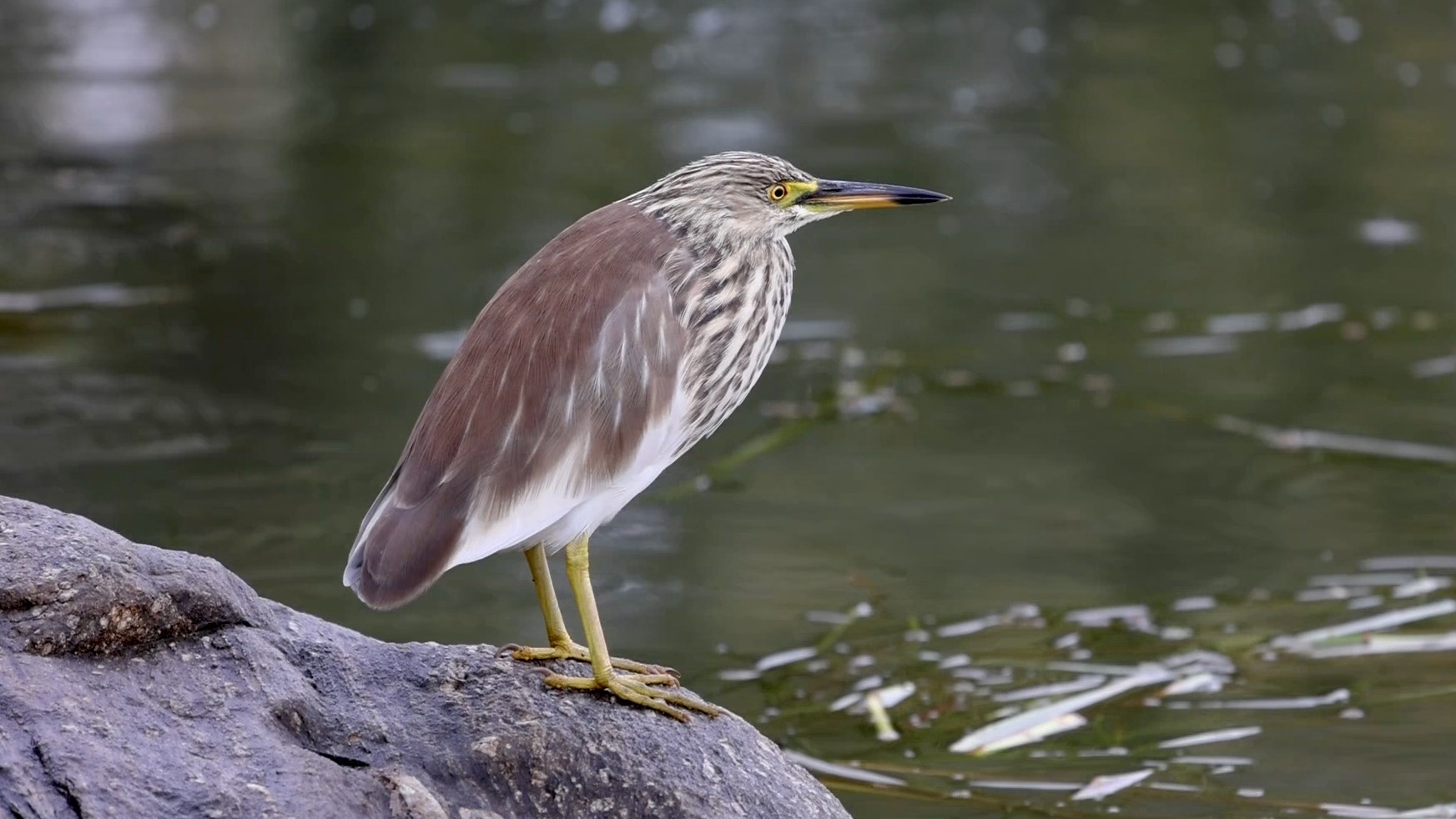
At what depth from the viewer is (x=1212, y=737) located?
15.8 feet

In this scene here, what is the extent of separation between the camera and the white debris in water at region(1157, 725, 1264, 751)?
15.7 feet

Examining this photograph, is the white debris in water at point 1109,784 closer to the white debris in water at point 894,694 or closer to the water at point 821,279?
the water at point 821,279

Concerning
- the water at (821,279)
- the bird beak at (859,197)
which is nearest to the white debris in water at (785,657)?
the water at (821,279)

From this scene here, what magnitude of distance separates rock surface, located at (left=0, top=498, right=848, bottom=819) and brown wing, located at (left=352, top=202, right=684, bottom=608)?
0.23 m

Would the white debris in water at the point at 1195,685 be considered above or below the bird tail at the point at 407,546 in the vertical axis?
below

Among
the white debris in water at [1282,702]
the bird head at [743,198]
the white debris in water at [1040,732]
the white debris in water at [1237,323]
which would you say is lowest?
the white debris in water at [1040,732]

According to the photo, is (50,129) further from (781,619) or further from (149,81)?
(781,619)

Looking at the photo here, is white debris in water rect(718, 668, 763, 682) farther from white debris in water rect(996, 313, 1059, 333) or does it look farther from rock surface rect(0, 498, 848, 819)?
white debris in water rect(996, 313, 1059, 333)

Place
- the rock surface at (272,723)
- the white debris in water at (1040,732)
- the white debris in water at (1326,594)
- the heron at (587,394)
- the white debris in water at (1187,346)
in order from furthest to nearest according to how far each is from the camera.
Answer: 1. the white debris in water at (1187,346)
2. the white debris in water at (1326,594)
3. the white debris in water at (1040,732)
4. the heron at (587,394)
5. the rock surface at (272,723)

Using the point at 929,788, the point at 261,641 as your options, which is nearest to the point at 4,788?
the point at 261,641

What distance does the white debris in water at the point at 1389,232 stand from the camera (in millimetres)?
9547

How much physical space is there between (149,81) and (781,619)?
8919 mm

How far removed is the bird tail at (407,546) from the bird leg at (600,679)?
0.82ft

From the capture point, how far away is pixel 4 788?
8.64ft
